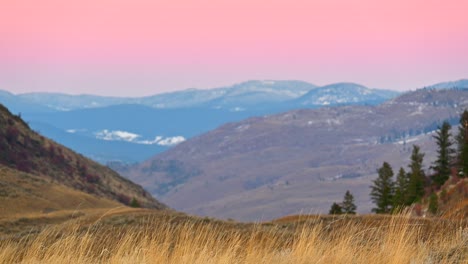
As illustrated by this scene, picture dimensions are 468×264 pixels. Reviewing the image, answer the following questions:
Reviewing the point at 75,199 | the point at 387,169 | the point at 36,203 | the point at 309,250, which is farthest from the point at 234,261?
the point at 387,169

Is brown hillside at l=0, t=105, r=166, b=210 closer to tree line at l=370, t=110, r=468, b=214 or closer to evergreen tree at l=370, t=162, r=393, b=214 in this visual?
evergreen tree at l=370, t=162, r=393, b=214

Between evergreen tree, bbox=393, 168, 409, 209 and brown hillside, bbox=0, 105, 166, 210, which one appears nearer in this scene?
brown hillside, bbox=0, 105, 166, 210

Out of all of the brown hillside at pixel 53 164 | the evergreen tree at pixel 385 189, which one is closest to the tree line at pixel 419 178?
the evergreen tree at pixel 385 189

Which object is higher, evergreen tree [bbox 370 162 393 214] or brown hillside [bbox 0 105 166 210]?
brown hillside [bbox 0 105 166 210]

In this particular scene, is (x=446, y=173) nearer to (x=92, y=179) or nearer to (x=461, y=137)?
(x=461, y=137)

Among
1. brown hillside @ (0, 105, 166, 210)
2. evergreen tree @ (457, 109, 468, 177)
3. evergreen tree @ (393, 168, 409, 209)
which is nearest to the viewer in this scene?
brown hillside @ (0, 105, 166, 210)

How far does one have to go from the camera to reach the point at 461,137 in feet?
273

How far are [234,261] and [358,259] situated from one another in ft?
6.08

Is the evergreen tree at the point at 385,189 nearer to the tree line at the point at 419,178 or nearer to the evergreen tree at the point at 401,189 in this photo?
the tree line at the point at 419,178

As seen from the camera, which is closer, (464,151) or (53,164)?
(464,151)

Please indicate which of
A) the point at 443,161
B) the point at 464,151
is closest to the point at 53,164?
the point at 443,161

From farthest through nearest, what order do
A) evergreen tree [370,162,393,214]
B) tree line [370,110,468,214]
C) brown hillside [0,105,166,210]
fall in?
evergreen tree [370,162,393,214], tree line [370,110,468,214], brown hillside [0,105,166,210]

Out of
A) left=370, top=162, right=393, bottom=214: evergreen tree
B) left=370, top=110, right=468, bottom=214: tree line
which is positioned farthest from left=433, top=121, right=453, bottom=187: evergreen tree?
left=370, top=162, right=393, bottom=214: evergreen tree

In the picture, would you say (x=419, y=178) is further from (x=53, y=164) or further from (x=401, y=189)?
(x=53, y=164)
